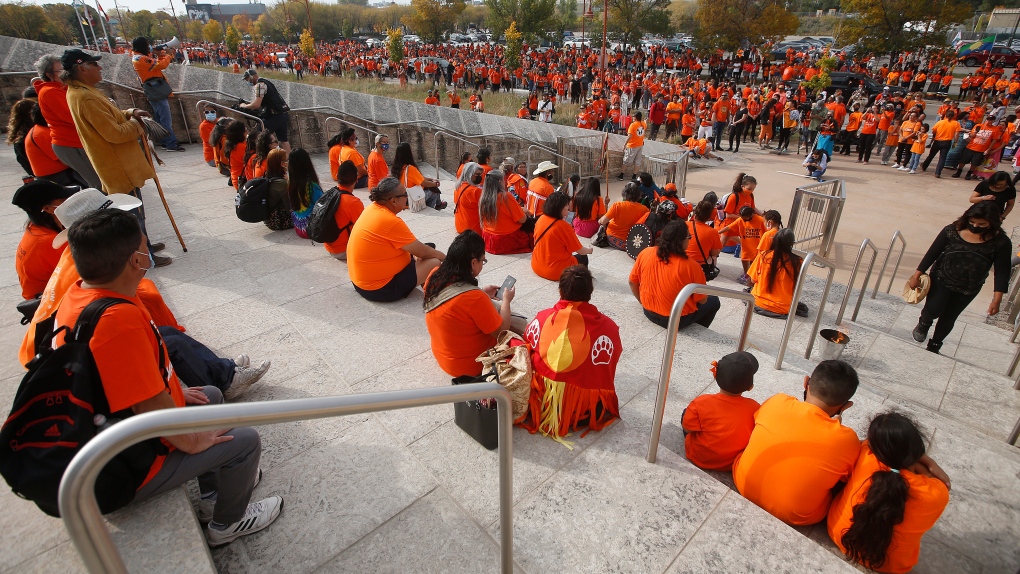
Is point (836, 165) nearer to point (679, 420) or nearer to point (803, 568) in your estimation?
point (679, 420)

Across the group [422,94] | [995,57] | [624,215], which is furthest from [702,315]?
[995,57]

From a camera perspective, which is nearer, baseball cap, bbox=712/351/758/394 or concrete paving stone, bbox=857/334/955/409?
baseball cap, bbox=712/351/758/394

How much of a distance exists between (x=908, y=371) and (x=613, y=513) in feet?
13.4

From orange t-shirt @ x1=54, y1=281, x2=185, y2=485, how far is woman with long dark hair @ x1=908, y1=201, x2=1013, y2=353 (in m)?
6.60

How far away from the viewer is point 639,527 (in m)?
2.47

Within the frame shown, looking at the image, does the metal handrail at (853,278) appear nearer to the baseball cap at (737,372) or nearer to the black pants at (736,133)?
the baseball cap at (737,372)

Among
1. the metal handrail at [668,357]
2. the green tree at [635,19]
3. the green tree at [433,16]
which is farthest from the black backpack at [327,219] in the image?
the green tree at [433,16]

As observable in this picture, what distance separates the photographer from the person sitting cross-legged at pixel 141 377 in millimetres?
1907

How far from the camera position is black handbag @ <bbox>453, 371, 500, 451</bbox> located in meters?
2.91

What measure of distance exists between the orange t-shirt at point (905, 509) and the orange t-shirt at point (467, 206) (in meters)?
4.88

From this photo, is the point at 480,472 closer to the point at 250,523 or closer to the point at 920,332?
the point at 250,523

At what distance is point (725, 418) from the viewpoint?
2996 mm

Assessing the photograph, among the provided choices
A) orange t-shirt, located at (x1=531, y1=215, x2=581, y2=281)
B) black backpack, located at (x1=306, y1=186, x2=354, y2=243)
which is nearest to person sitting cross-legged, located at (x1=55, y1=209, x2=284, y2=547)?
black backpack, located at (x1=306, y1=186, x2=354, y2=243)

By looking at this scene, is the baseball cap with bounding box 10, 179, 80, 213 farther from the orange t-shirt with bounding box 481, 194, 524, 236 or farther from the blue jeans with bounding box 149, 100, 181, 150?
the blue jeans with bounding box 149, 100, 181, 150
